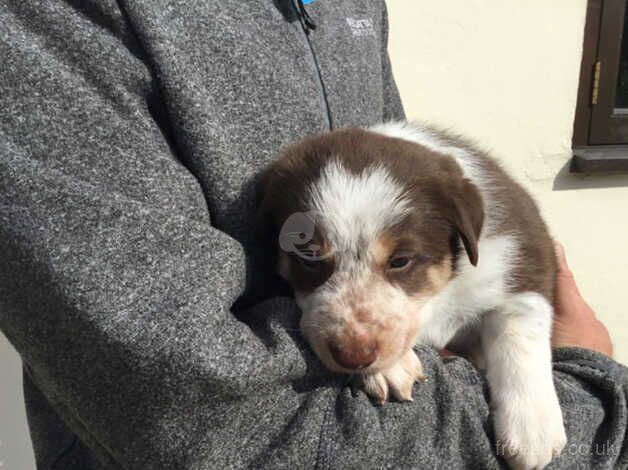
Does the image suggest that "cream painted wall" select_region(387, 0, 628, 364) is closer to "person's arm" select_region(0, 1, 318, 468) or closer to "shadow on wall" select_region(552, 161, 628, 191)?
"shadow on wall" select_region(552, 161, 628, 191)

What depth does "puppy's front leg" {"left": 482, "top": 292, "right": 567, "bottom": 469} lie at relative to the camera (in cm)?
124

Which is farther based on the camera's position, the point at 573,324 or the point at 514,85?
the point at 514,85

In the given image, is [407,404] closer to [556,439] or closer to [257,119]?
[556,439]

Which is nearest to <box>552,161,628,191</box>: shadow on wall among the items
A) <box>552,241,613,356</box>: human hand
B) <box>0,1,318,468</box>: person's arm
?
<box>552,241,613,356</box>: human hand

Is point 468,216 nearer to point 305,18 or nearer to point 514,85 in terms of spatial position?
point 305,18

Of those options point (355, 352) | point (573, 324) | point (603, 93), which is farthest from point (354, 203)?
point (603, 93)

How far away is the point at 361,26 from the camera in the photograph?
1766 millimetres

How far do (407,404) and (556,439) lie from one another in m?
0.40

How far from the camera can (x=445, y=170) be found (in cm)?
157

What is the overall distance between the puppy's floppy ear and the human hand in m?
0.50

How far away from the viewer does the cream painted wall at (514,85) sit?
10.5ft

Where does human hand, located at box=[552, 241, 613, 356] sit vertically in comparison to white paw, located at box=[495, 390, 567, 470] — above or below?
below

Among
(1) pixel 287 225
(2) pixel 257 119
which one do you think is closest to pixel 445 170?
(1) pixel 287 225

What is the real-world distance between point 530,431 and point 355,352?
43 centimetres
